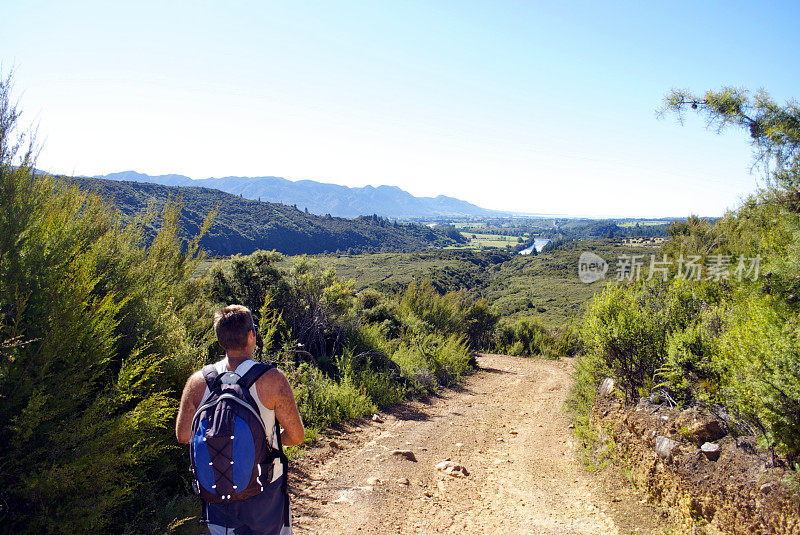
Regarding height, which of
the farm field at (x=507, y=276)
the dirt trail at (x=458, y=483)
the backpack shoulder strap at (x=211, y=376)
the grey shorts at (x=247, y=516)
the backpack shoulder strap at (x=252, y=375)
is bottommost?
the farm field at (x=507, y=276)

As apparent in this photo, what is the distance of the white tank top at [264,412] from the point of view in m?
2.07

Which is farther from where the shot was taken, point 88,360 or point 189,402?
point 88,360

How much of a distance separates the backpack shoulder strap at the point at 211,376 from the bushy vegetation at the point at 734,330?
353cm

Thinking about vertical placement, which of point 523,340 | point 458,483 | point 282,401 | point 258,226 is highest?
point 282,401

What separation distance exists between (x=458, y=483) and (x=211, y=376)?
3.89 m

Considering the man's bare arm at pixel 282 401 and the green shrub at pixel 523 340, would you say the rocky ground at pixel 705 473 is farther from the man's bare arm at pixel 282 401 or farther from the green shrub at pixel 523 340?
the green shrub at pixel 523 340

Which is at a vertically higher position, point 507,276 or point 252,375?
point 252,375

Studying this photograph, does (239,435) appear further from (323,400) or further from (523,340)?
(523,340)

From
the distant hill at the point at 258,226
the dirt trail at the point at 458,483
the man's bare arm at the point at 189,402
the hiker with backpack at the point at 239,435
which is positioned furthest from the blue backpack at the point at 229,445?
the distant hill at the point at 258,226

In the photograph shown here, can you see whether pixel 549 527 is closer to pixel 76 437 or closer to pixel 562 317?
pixel 76 437

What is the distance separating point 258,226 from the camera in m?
69.1

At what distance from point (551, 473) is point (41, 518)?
204 inches

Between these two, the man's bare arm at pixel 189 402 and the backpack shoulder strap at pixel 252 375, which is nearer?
the backpack shoulder strap at pixel 252 375

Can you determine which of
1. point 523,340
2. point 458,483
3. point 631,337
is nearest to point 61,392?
point 458,483
